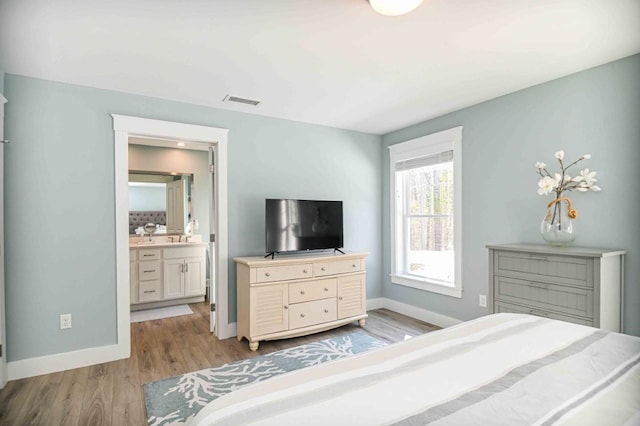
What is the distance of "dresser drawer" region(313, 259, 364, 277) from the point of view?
356cm

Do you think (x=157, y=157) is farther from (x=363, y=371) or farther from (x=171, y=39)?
(x=363, y=371)

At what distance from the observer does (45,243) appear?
276 centimetres

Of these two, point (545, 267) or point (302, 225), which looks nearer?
point (545, 267)

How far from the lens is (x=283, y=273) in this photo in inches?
132

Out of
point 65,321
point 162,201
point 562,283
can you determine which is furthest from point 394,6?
point 162,201

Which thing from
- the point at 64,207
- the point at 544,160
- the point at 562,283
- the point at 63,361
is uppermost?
the point at 544,160

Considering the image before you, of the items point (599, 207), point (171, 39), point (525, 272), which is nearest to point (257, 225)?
point (171, 39)

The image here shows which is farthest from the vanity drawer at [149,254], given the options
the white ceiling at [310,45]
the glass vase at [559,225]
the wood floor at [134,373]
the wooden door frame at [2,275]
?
the glass vase at [559,225]

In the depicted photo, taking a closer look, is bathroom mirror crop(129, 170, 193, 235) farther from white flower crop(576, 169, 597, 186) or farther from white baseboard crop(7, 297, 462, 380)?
white flower crop(576, 169, 597, 186)

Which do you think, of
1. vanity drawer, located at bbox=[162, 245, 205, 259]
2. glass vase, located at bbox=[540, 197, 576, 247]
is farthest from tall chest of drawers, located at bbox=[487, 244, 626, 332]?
vanity drawer, located at bbox=[162, 245, 205, 259]

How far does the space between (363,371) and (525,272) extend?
2.10 meters

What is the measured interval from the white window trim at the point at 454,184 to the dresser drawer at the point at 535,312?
834 millimetres

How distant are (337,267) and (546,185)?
2.09 metres

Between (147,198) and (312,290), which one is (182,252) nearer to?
(147,198)
